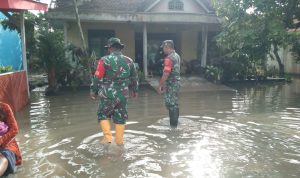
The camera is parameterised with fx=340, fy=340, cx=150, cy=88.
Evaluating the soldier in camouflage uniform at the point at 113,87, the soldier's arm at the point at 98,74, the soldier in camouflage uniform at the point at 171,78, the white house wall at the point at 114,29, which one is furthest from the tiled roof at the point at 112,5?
the soldier's arm at the point at 98,74

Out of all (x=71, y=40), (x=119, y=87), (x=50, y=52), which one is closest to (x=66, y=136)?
(x=119, y=87)

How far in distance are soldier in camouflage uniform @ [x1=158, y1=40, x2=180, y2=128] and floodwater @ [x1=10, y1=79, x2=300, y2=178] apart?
1.48ft

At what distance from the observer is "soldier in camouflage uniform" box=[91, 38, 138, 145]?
19.0 ft

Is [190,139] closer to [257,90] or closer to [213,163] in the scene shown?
[213,163]

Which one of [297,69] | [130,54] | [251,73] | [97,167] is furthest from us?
[297,69]

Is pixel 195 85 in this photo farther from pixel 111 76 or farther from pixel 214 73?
pixel 111 76

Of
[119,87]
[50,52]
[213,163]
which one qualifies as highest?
[50,52]

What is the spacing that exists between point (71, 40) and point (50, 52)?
486cm

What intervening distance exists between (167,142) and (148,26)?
41.1 feet

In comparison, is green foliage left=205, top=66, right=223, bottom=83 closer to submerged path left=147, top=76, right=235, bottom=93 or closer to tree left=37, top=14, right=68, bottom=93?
submerged path left=147, top=76, right=235, bottom=93

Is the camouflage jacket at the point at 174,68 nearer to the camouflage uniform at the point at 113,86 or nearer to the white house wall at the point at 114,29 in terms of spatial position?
the camouflage uniform at the point at 113,86

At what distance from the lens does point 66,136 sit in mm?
6707

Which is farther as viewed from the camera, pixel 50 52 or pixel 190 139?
pixel 50 52

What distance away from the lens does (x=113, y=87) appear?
584 centimetres
